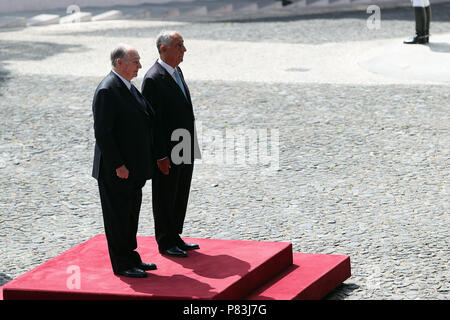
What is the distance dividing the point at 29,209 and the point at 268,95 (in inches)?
202

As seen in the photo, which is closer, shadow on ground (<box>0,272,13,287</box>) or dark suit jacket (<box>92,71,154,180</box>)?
dark suit jacket (<box>92,71,154,180</box>)

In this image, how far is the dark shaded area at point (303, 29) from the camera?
17.9m

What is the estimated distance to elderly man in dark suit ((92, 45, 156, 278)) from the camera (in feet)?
18.4

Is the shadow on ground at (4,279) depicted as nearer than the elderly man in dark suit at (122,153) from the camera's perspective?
No

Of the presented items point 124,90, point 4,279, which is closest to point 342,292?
point 124,90

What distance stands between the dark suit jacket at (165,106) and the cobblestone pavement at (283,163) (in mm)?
1560

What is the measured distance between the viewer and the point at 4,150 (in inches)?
403

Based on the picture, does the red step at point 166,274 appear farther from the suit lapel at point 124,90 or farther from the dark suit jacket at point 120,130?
the suit lapel at point 124,90

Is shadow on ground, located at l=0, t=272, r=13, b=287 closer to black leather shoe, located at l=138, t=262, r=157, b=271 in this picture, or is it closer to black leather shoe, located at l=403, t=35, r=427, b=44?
black leather shoe, located at l=138, t=262, r=157, b=271

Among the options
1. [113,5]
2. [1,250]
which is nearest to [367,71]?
[1,250]

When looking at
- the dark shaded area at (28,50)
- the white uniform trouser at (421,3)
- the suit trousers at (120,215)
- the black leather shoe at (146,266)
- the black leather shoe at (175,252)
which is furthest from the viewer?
the dark shaded area at (28,50)
